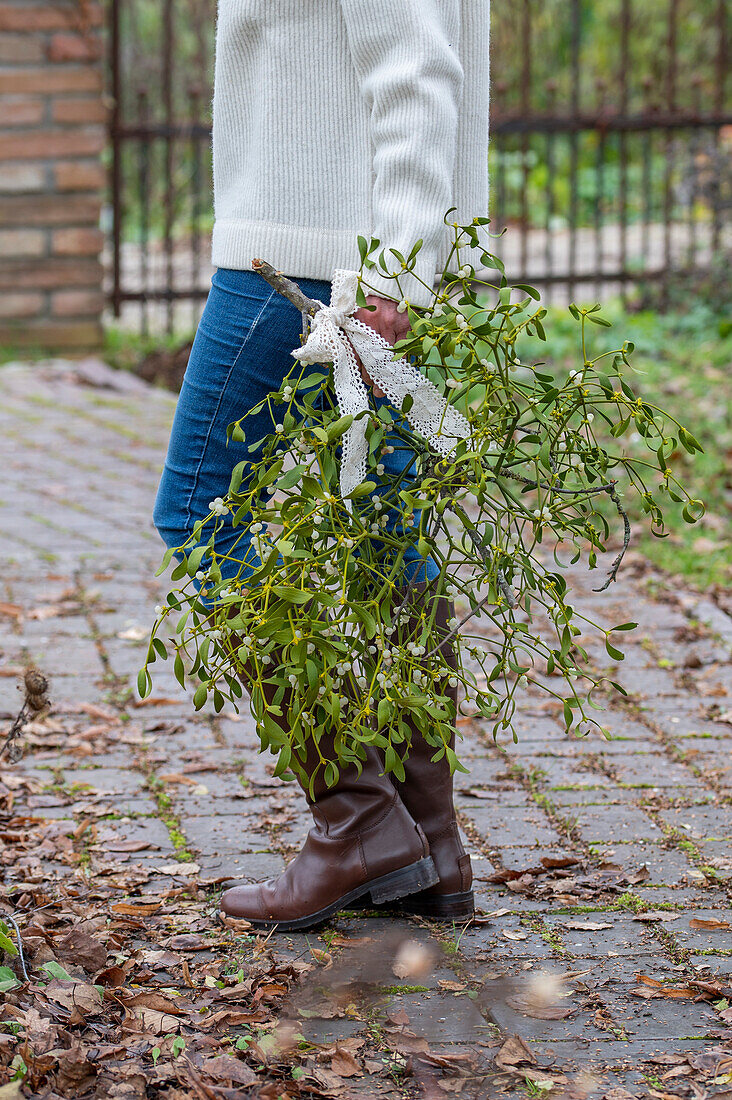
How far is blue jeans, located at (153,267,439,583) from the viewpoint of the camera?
1980mm

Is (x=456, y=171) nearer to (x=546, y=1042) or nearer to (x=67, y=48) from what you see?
(x=546, y=1042)

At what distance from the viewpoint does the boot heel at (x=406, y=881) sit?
218 cm

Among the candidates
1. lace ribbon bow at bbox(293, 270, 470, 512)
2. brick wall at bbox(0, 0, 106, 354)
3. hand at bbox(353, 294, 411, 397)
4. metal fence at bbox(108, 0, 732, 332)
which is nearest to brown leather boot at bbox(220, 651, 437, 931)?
lace ribbon bow at bbox(293, 270, 470, 512)

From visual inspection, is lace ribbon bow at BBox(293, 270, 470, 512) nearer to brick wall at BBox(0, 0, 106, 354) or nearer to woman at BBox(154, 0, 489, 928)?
woman at BBox(154, 0, 489, 928)

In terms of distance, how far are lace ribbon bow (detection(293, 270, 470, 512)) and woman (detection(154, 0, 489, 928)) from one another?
0.16 feet

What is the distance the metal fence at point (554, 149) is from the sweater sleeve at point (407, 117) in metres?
4.43

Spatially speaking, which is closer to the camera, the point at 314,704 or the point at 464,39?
the point at 314,704

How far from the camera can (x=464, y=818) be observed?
2656 millimetres

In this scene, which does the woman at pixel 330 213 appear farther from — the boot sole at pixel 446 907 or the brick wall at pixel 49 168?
the brick wall at pixel 49 168

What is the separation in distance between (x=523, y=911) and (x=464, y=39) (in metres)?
1.53

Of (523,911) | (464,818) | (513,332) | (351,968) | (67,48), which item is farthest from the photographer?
(67,48)

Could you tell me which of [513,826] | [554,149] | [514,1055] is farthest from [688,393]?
[554,149]

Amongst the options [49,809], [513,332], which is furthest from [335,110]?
[49,809]

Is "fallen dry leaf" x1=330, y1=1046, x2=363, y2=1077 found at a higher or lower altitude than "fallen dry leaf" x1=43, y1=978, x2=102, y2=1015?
lower
